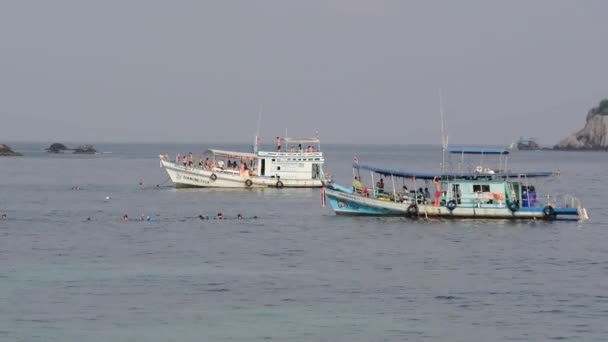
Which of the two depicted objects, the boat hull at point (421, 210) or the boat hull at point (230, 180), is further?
the boat hull at point (230, 180)

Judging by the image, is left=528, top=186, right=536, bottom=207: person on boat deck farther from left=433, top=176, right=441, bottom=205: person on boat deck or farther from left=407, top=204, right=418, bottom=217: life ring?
left=407, top=204, right=418, bottom=217: life ring

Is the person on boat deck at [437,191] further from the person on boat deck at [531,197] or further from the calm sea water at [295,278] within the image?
the person on boat deck at [531,197]

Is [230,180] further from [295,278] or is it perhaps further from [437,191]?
[295,278]

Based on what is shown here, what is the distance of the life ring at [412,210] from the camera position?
2768 inches

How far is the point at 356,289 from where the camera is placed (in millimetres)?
44000

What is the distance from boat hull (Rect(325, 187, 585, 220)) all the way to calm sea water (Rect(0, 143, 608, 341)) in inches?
26.4

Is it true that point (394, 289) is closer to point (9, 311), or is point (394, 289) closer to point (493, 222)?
point (9, 311)

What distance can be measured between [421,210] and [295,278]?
24.8 meters

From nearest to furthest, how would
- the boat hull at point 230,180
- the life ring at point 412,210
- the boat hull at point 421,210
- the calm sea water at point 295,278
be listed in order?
the calm sea water at point 295,278
the boat hull at point 421,210
the life ring at point 412,210
the boat hull at point 230,180

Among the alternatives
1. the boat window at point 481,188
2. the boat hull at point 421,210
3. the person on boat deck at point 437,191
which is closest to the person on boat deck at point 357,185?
the boat hull at point 421,210

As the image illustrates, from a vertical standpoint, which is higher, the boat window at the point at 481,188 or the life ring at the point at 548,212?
the boat window at the point at 481,188

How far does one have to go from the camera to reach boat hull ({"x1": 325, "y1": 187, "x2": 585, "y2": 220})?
69.2 metres

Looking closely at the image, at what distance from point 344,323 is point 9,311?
11466 mm

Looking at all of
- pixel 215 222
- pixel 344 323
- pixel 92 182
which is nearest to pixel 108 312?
pixel 344 323
